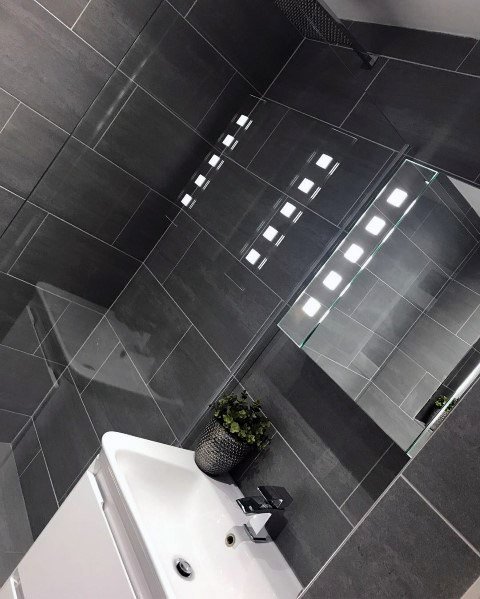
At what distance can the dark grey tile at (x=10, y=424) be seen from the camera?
2.38 metres

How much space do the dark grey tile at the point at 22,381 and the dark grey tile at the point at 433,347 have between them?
1543mm

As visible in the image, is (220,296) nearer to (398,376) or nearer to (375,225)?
(375,225)

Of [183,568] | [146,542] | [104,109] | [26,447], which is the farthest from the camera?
[26,447]

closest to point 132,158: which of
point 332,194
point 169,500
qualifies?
point 332,194

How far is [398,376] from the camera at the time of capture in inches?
66.3

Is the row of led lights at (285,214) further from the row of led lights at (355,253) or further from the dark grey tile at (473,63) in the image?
the dark grey tile at (473,63)

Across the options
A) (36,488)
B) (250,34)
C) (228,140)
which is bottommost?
(36,488)

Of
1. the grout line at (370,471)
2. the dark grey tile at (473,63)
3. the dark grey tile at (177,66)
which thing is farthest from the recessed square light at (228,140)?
the grout line at (370,471)

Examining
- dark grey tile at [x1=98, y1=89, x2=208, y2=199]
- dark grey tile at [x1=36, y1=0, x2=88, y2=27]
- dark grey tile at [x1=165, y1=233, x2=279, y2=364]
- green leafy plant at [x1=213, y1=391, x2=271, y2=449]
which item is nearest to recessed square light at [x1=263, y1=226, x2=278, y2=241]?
dark grey tile at [x1=165, y1=233, x2=279, y2=364]

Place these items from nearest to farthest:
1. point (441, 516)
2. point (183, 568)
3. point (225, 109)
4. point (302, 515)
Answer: point (441, 516), point (183, 568), point (302, 515), point (225, 109)

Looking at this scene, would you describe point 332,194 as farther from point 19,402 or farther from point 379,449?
point 19,402

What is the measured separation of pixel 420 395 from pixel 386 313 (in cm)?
31

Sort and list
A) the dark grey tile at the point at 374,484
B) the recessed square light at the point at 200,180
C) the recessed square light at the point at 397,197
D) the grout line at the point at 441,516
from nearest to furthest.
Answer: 1. the grout line at the point at 441,516
2. the dark grey tile at the point at 374,484
3. the recessed square light at the point at 397,197
4. the recessed square light at the point at 200,180

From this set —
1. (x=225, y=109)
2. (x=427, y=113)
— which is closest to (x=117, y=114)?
(x=225, y=109)
